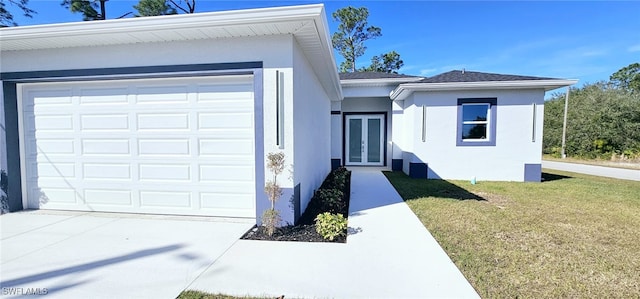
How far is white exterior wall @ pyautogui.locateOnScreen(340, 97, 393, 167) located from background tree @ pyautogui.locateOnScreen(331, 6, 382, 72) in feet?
44.3

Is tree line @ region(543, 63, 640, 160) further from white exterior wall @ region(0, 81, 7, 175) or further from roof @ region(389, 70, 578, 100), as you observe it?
white exterior wall @ region(0, 81, 7, 175)

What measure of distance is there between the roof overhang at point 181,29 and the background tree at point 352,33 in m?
21.2

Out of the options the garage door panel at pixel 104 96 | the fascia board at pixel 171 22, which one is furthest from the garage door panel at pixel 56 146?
the fascia board at pixel 171 22

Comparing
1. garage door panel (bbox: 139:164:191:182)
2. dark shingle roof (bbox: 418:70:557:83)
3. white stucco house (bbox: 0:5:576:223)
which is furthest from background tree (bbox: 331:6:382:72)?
garage door panel (bbox: 139:164:191:182)

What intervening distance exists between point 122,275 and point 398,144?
10.4m

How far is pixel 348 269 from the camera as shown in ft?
9.68

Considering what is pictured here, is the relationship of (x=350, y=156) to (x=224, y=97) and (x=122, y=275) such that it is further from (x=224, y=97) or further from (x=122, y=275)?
(x=122, y=275)

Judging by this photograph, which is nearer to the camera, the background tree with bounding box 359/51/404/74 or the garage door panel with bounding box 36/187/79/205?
the garage door panel with bounding box 36/187/79/205

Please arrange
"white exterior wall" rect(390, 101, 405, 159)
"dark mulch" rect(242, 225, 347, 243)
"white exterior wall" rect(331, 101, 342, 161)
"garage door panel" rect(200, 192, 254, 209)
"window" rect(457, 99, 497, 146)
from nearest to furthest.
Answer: "dark mulch" rect(242, 225, 347, 243), "garage door panel" rect(200, 192, 254, 209), "window" rect(457, 99, 497, 146), "white exterior wall" rect(390, 101, 405, 159), "white exterior wall" rect(331, 101, 342, 161)

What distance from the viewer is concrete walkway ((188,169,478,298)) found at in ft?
8.32

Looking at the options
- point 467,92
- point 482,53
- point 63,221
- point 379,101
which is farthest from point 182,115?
point 482,53

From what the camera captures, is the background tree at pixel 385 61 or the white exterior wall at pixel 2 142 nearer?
the white exterior wall at pixel 2 142

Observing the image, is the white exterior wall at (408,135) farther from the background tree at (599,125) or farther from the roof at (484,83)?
the background tree at (599,125)

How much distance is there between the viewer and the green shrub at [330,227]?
386 centimetres
